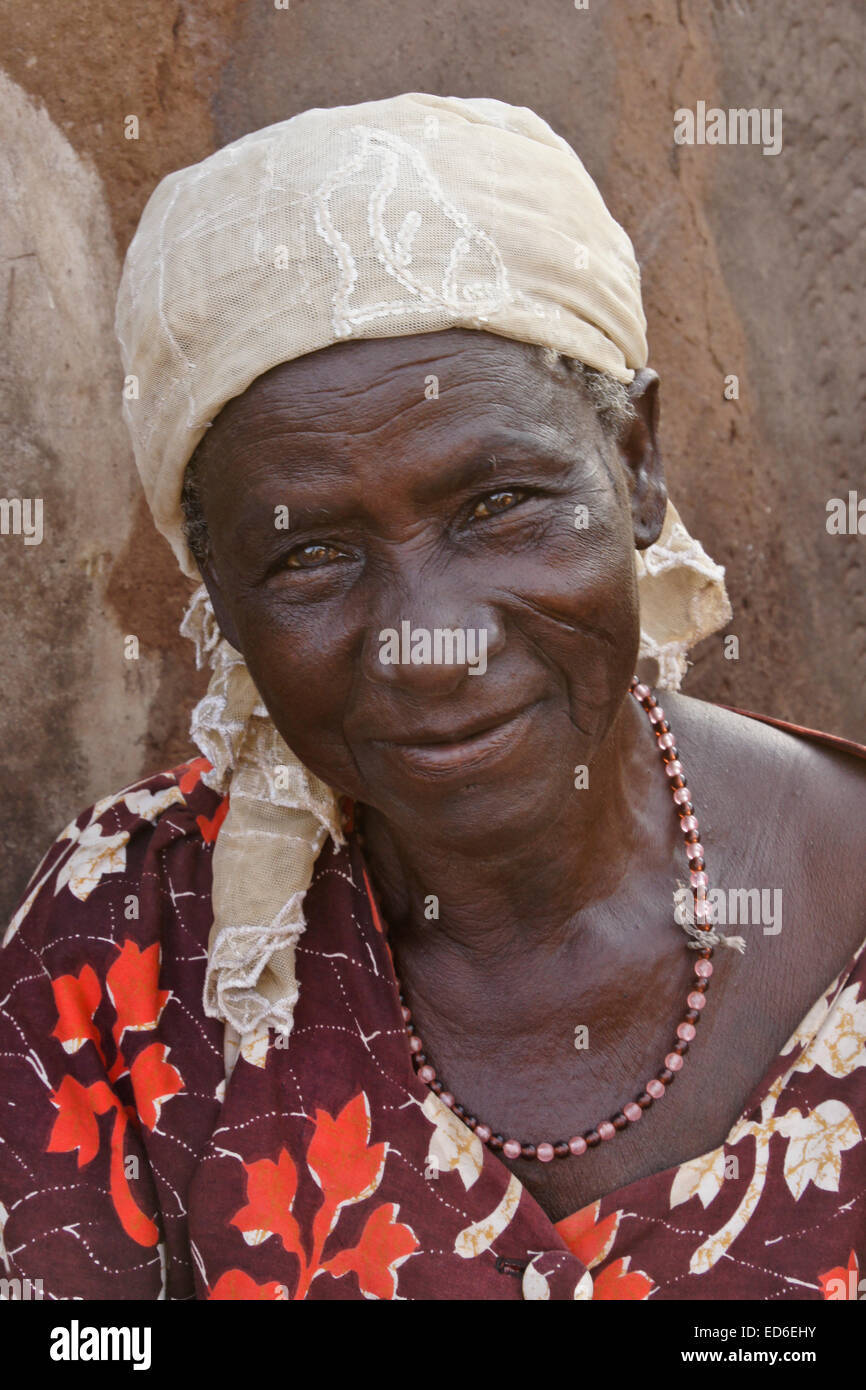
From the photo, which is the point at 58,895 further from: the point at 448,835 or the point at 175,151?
the point at 175,151

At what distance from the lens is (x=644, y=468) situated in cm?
195

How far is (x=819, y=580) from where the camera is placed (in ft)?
10.4

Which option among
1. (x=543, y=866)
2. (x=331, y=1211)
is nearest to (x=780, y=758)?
(x=543, y=866)

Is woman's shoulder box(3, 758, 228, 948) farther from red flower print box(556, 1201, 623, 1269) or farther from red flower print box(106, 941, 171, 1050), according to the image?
red flower print box(556, 1201, 623, 1269)

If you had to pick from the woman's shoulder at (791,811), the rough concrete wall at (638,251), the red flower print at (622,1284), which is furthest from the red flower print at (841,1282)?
the rough concrete wall at (638,251)

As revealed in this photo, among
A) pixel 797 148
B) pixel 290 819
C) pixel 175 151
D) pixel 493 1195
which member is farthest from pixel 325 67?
pixel 493 1195

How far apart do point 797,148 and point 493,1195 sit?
2.30m

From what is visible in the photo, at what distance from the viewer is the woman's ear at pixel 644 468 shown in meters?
1.93

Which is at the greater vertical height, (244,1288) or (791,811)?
(791,811)

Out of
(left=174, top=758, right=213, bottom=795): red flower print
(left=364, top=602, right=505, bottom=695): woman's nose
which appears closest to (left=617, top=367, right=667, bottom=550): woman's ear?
(left=364, top=602, right=505, bottom=695): woman's nose

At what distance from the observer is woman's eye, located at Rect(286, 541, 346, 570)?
1.75 m

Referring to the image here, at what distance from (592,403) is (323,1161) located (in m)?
1.10

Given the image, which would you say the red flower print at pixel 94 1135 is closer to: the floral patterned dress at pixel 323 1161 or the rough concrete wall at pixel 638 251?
the floral patterned dress at pixel 323 1161

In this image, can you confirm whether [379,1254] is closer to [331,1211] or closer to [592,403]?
A: [331,1211]
